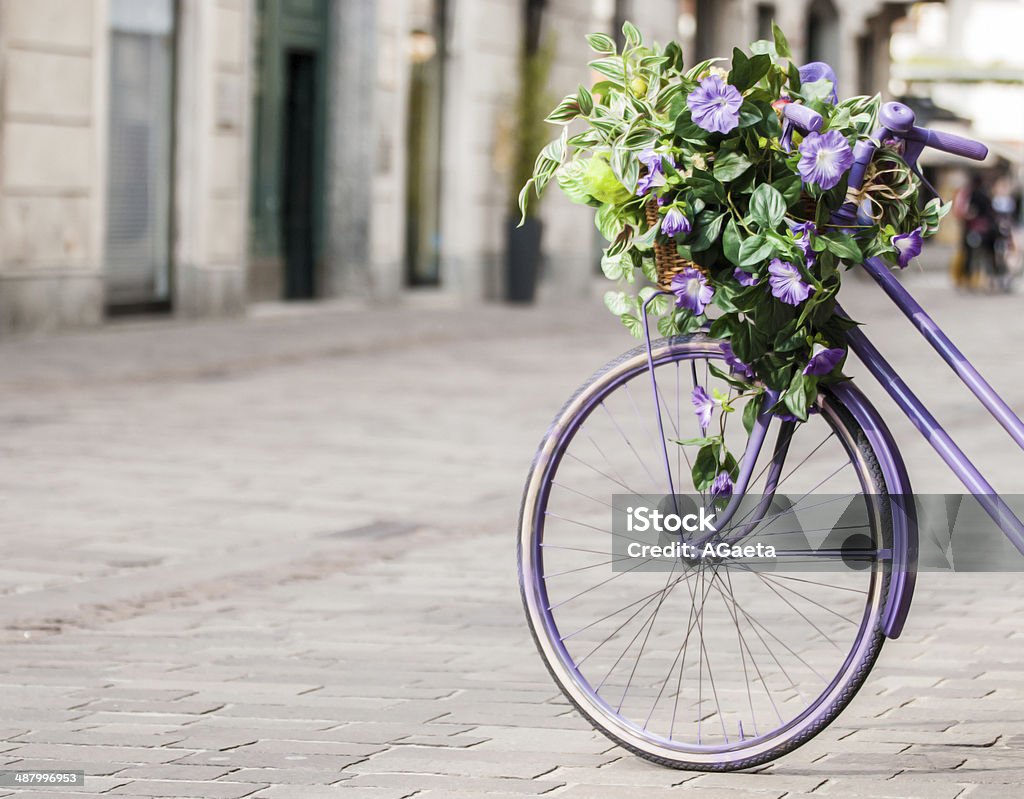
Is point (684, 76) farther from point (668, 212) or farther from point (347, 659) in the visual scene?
point (347, 659)

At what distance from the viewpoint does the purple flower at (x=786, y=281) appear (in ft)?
12.5

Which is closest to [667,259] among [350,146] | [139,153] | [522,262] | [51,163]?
[51,163]

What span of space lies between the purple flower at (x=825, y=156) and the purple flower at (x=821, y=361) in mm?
305

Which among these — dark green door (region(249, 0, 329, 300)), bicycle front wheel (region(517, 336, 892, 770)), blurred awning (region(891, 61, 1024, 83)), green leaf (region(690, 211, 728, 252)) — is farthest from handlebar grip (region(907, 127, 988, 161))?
blurred awning (region(891, 61, 1024, 83))

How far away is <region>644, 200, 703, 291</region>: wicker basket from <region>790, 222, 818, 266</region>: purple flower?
21 cm

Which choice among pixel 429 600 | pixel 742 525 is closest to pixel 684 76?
pixel 742 525

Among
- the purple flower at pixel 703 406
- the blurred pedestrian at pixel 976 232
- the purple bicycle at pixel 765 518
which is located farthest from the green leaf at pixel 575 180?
the blurred pedestrian at pixel 976 232

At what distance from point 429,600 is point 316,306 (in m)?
13.8

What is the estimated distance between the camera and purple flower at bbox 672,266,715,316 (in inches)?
154

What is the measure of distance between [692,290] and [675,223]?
5.6 inches

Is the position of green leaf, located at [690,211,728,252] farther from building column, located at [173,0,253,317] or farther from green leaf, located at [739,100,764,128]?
building column, located at [173,0,253,317]

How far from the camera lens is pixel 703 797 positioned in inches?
153

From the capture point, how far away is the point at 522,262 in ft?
74.8
